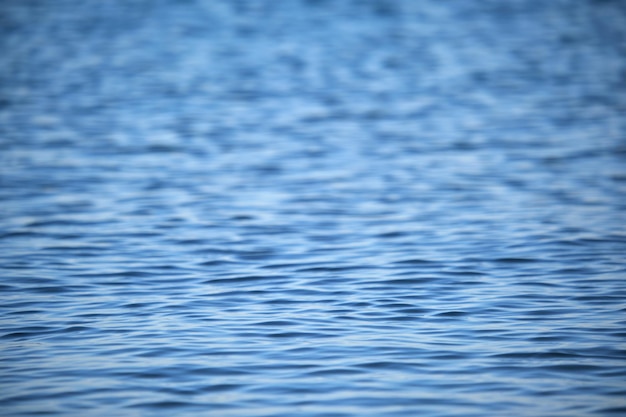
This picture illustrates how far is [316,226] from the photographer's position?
44.1 ft

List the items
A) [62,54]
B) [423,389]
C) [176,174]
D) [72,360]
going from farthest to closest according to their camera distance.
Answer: [62,54] < [176,174] < [72,360] < [423,389]

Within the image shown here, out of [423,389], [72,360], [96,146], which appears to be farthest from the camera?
[96,146]

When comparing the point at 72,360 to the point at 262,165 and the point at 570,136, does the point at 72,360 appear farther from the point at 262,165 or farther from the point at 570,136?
the point at 570,136

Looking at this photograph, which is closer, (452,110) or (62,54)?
(452,110)

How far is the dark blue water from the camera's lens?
783 cm

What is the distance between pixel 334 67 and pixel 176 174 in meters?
11.3

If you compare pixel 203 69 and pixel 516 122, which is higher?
pixel 203 69

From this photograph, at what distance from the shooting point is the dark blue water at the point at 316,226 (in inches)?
308

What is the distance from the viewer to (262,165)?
17531mm

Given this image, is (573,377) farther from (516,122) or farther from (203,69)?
(203,69)

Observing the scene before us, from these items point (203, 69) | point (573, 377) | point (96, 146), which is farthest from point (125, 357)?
point (203, 69)

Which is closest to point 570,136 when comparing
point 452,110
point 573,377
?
point 452,110

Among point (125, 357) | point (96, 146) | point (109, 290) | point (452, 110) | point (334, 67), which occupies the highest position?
point (334, 67)

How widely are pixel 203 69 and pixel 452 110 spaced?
25.6 feet
